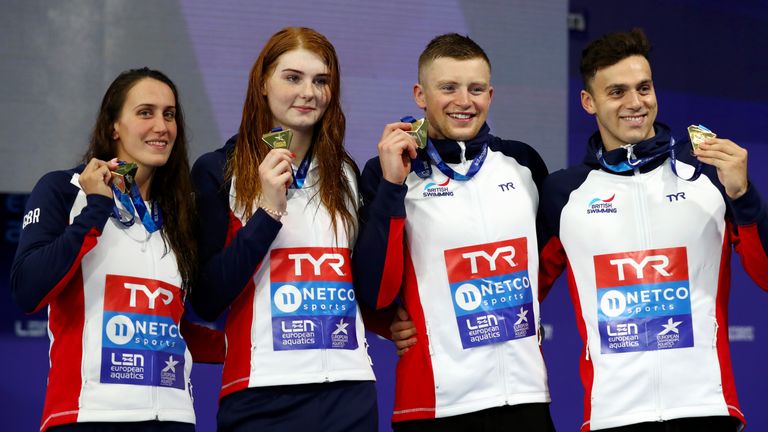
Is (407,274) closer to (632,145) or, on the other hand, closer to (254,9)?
(632,145)

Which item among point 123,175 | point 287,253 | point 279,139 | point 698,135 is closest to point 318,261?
point 287,253

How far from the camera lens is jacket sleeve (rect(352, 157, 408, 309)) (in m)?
2.61

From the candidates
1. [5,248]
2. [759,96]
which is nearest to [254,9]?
[5,248]

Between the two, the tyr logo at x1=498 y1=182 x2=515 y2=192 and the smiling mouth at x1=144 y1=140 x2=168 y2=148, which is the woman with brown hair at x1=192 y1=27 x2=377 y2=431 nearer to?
the smiling mouth at x1=144 y1=140 x2=168 y2=148

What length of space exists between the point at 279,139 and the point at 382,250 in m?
0.41

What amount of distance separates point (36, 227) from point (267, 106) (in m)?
0.72

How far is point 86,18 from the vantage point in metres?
4.29

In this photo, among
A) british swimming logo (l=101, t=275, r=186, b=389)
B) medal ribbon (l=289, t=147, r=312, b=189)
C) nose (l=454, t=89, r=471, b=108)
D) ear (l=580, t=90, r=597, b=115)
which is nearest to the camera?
british swimming logo (l=101, t=275, r=186, b=389)

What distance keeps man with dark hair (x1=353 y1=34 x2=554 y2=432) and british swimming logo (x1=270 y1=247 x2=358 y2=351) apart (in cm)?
8

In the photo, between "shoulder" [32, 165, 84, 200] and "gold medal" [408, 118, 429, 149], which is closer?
"shoulder" [32, 165, 84, 200]

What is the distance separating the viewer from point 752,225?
2.54 metres

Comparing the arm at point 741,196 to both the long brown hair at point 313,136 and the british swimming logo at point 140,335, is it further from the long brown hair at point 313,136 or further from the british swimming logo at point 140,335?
the british swimming logo at point 140,335

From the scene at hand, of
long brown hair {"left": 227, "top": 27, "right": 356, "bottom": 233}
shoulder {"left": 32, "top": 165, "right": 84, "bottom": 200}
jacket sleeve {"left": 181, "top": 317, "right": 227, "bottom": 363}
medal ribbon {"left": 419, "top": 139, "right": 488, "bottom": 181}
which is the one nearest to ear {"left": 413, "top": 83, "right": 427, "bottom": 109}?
medal ribbon {"left": 419, "top": 139, "right": 488, "bottom": 181}

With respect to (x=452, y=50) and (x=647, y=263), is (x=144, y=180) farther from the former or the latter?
(x=647, y=263)
